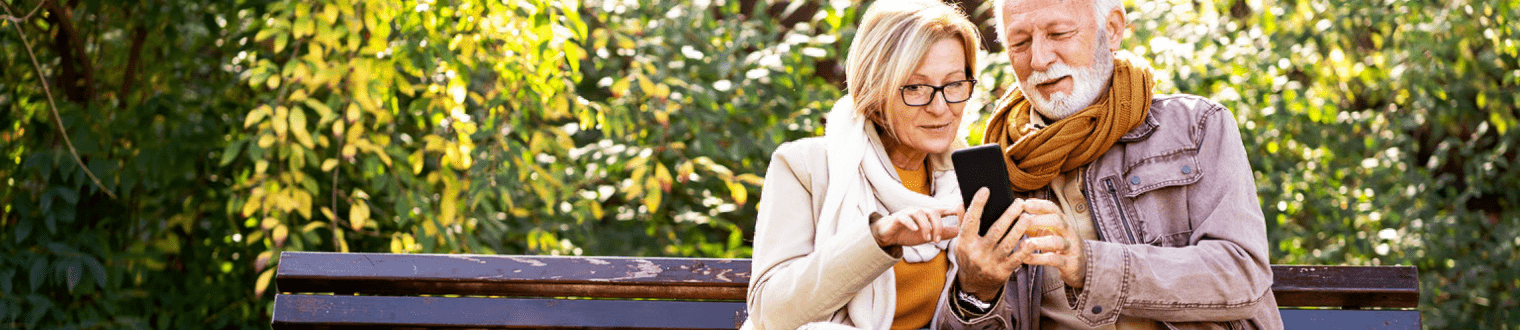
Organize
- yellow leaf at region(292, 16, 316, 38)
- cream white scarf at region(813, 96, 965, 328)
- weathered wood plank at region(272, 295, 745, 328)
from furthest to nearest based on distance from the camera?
1. yellow leaf at region(292, 16, 316, 38)
2. weathered wood plank at region(272, 295, 745, 328)
3. cream white scarf at region(813, 96, 965, 328)

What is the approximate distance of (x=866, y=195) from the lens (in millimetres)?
2252

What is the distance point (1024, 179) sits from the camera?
2.28 meters

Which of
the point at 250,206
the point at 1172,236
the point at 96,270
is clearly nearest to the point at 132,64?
the point at 96,270

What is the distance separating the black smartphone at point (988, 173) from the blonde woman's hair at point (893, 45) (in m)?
0.42

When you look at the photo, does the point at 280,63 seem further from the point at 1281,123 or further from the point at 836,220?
the point at 1281,123

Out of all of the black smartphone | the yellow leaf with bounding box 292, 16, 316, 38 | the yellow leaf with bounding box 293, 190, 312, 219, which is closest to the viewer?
the black smartphone

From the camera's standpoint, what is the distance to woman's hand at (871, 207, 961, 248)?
1883 millimetres

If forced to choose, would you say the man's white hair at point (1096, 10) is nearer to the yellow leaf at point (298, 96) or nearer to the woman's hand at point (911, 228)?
A: the woman's hand at point (911, 228)

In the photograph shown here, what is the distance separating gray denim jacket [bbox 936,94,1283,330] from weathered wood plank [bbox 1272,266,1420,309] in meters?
0.58

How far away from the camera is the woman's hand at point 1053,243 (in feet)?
6.13

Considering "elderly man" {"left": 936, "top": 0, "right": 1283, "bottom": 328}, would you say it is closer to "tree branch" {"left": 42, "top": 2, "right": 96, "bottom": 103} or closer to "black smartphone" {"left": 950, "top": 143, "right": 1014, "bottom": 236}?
"black smartphone" {"left": 950, "top": 143, "right": 1014, "bottom": 236}

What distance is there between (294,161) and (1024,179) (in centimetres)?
209

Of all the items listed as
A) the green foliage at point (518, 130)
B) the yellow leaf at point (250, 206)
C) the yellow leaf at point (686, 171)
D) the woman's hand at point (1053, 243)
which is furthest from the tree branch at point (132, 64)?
the woman's hand at point (1053, 243)

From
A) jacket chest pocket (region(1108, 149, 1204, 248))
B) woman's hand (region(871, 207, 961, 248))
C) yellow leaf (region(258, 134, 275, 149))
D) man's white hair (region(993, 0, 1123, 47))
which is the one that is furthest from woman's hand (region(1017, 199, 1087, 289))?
yellow leaf (region(258, 134, 275, 149))
